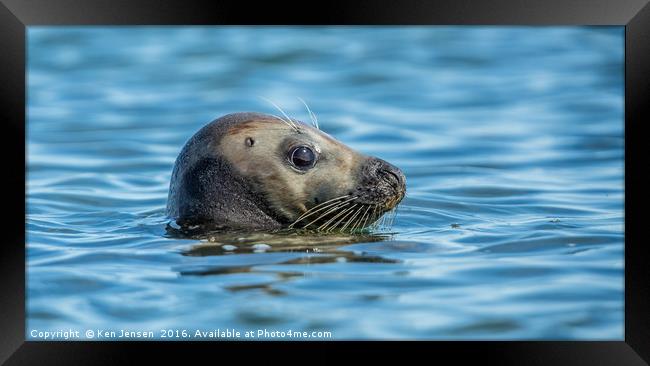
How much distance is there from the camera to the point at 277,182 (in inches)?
369

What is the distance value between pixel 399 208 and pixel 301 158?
167cm

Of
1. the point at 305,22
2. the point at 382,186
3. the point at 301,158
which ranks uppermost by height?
the point at 305,22

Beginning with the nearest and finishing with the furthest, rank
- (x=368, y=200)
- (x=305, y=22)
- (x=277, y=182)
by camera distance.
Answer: (x=305, y=22) → (x=368, y=200) → (x=277, y=182)

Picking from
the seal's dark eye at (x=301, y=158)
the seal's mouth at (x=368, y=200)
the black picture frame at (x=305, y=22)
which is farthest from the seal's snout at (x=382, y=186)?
the black picture frame at (x=305, y=22)

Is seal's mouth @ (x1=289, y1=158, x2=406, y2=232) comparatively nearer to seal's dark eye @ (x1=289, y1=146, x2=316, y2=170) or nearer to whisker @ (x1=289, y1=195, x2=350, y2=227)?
whisker @ (x1=289, y1=195, x2=350, y2=227)

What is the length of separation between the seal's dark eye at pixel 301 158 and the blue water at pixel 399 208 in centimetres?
58

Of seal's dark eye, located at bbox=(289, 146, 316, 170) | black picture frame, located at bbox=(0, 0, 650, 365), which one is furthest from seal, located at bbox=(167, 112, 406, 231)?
black picture frame, located at bbox=(0, 0, 650, 365)

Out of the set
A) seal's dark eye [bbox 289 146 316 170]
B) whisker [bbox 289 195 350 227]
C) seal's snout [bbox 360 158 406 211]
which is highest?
seal's dark eye [bbox 289 146 316 170]

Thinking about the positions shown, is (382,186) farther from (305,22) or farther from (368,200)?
(305,22)

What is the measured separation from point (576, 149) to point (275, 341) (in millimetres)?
7896

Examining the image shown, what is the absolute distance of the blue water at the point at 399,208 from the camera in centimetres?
732

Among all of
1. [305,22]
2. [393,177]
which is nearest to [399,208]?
[393,177]

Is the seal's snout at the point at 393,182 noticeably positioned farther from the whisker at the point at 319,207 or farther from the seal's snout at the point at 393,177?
the whisker at the point at 319,207

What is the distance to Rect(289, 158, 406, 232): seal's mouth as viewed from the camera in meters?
9.23
